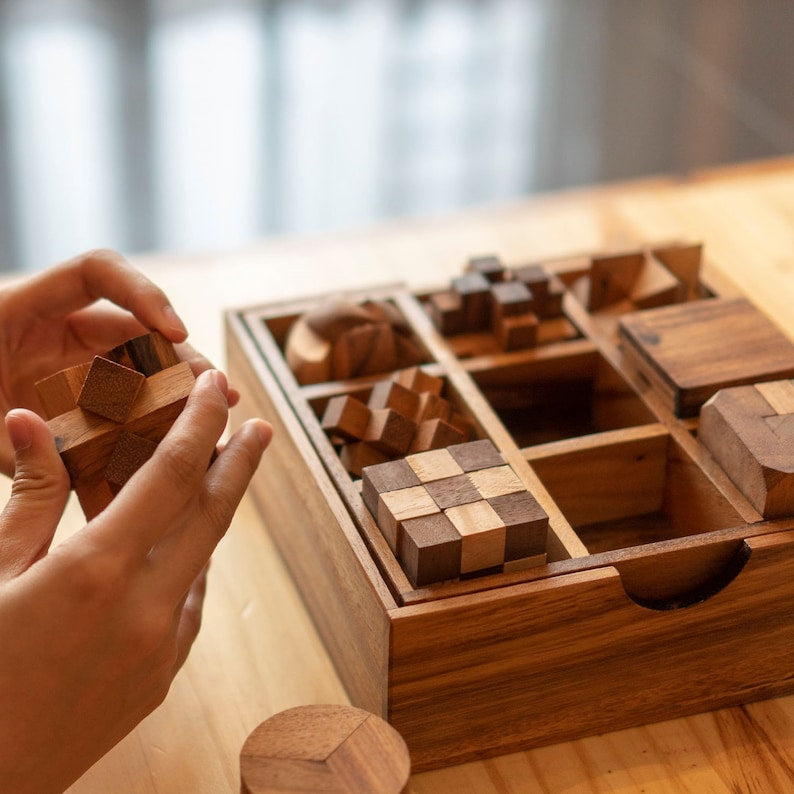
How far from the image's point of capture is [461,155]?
286 centimetres

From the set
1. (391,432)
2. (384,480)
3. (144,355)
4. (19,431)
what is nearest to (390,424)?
(391,432)

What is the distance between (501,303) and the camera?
43.6 inches

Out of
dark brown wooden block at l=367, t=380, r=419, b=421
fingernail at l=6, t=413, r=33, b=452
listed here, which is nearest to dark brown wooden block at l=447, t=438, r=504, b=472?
dark brown wooden block at l=367, t=380, r=419, b=421

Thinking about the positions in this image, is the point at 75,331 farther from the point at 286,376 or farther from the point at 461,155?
the point at 461,155

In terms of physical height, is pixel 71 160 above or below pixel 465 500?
below

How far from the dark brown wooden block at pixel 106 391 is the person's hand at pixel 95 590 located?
5cm

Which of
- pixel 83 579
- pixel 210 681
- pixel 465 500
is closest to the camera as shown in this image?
pixel 83 579

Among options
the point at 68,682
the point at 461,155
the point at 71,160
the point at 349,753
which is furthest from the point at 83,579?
the point at 461,155

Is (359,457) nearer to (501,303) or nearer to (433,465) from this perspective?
(433,465)

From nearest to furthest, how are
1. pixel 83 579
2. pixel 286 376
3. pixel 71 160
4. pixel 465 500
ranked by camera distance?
pixel 83 579 < pixel 465 500 < pixel 286 376 < pixel 71 160

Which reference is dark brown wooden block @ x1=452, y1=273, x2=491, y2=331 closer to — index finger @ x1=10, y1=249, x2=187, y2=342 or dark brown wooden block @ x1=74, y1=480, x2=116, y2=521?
index finger @ x1=10, y1=249, x2=187, y2=342

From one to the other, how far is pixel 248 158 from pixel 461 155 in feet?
1.74

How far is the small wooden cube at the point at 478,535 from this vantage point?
2.62ft

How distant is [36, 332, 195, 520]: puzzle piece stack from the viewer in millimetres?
817
